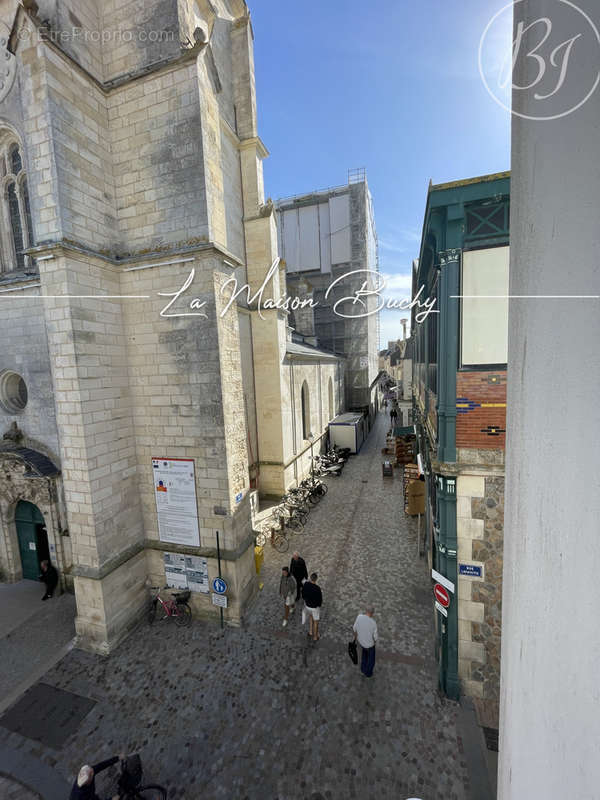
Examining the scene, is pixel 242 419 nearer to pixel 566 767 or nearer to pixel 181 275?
pixel 181 275

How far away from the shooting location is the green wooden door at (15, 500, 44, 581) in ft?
32.2

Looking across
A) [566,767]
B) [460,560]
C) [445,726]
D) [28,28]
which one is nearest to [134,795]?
[445,726]

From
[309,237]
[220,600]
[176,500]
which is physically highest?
[309,237]

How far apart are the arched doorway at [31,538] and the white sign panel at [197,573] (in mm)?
5027

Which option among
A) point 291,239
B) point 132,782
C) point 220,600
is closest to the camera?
point 132,782

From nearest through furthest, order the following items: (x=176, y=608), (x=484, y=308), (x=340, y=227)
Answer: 1. (x=484, y=308)
2. (x=176, y=608)
3. (x=340, y=227)

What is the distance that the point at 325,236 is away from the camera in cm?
3056

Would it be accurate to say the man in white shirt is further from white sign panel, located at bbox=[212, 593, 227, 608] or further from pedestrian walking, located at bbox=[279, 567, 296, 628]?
white sign panel, located at bbox=[212, 593, 227, 608]

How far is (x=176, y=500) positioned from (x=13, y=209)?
9.59 meters

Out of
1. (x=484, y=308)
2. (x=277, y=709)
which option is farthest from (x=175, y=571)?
(x=484, y=308)

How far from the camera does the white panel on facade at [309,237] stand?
31.0 meters

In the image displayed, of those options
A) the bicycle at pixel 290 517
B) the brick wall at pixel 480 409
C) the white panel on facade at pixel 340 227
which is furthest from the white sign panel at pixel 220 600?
the white panel on facade at pixel 340 227

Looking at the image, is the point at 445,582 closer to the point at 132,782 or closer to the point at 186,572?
the point at 132,782

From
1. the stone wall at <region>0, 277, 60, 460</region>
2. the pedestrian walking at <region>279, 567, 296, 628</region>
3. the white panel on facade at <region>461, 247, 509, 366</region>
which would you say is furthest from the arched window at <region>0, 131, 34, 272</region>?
the white panel on facade at <region>461, 247, 509, 366</region>
